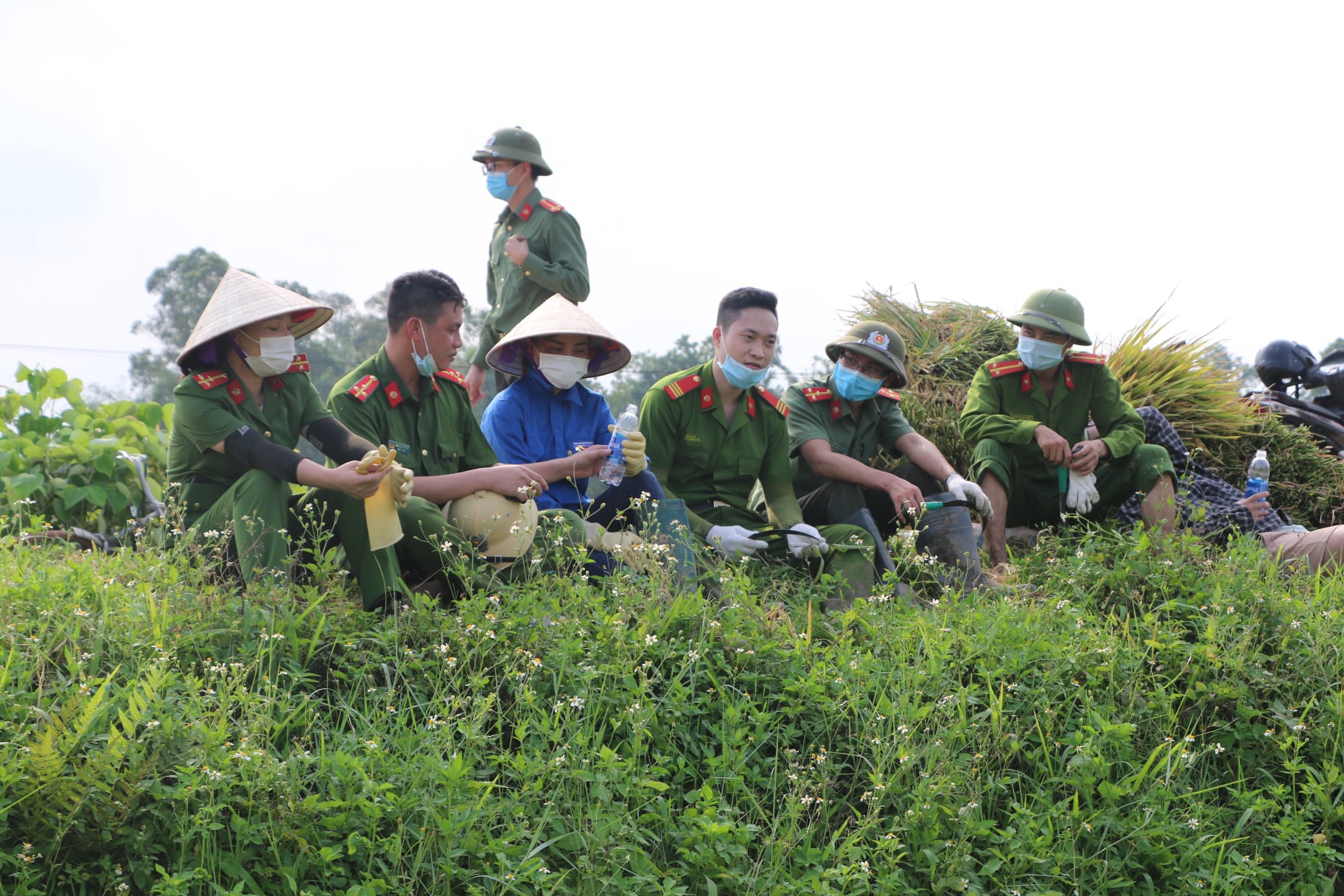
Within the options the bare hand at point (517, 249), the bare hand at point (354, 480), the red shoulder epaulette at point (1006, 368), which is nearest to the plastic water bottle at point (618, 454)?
the bare hand at point (354, 480)

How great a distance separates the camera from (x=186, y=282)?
3878 cm

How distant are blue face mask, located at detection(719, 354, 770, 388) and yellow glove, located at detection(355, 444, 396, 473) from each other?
1.84m

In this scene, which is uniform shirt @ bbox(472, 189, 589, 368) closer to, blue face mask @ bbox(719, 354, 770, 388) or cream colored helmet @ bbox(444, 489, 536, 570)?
blue face mask @ bbox(719, 354, 770, 388)

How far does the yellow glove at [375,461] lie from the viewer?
3.74m

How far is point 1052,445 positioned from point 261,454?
3866 millimetres

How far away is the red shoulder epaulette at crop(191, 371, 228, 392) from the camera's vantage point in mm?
4027

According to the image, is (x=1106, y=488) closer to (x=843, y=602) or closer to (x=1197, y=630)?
(x=1197, y=630)

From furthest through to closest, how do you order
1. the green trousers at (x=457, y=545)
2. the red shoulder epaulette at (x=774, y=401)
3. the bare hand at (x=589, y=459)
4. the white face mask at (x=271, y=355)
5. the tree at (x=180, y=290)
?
the tree at (x=180, y=290) < the red shoulder epaulette at (x=774, y=401) < the bare hand at (x=589, y=459) < the white face mask at (x=271, y=355) < the green trousers at (x=457, y=545)

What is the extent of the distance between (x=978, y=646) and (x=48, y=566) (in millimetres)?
3398

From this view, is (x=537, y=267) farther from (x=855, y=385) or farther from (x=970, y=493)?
(x=970, y=493)

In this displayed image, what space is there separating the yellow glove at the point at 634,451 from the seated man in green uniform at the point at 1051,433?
7.01ft

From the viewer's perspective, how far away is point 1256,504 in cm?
580

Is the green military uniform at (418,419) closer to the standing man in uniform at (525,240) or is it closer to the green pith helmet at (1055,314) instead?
the standing man in uniform at (525,240)

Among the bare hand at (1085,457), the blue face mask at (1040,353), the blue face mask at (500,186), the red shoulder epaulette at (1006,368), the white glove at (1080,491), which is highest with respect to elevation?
the blue face mask at (500,186)
